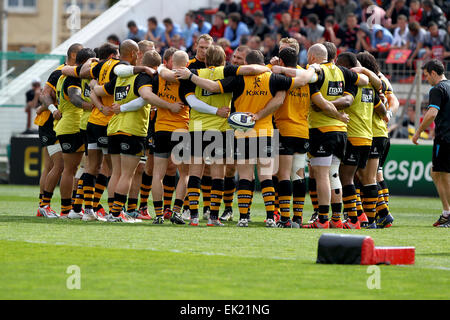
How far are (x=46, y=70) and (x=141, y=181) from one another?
11944 millimetres

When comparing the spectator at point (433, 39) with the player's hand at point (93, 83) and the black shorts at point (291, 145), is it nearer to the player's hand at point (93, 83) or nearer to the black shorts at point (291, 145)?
the black shorts at point (291, 145)

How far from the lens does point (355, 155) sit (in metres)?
12.0

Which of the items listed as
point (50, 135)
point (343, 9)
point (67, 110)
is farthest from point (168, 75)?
point (343, 9)

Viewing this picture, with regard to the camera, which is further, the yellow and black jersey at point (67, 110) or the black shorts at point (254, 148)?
the yellow and black jersey at point (67, 110)

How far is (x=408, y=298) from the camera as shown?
6.34m

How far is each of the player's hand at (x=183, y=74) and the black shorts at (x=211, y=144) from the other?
2.37ft

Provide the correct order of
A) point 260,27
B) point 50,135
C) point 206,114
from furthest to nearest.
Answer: point 260,27 → point 50,135 → point 206,114

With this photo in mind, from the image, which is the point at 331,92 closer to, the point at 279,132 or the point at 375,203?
the point at 279,132

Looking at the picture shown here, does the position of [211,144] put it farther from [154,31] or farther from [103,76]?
[154,31]

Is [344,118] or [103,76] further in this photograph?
[103,76]

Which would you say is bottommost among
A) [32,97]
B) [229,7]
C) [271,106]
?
[32,97]

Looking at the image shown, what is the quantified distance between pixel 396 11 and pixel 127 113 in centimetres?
1309

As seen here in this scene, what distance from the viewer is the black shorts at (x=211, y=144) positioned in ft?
37.7

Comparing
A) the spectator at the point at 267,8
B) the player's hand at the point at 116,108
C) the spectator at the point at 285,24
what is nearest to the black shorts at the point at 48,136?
the player's hand at the point at 116,108
